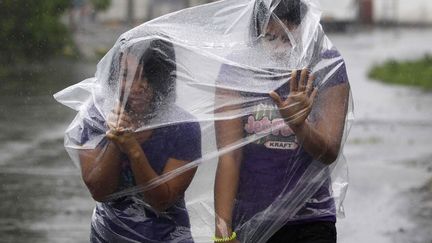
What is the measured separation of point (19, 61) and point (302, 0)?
14.8 meters

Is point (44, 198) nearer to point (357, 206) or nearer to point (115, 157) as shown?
point (357, 206)

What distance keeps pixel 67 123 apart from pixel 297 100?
904 centimetres

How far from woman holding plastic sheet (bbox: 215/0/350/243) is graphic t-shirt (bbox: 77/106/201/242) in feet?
Answer: 0.47

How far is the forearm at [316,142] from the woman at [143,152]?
14.3 inches

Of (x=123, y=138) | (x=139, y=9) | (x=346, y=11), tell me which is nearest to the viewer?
(x=123, y=138)

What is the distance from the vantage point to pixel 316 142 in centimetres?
385

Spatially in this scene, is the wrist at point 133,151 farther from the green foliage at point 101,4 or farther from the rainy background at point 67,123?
the green foliage at point 101,4

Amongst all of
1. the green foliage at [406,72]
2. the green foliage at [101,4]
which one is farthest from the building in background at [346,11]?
the green foliage at [406,72]

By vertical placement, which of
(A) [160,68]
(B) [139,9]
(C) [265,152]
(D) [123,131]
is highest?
(A) [160,68]

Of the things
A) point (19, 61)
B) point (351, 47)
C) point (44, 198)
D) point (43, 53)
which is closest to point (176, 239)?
point (44, 198)

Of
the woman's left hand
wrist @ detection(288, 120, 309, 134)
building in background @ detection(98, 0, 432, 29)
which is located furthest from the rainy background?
the woman's left hand

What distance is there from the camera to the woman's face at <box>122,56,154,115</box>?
146 inches

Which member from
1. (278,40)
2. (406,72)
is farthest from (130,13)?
(278,40)

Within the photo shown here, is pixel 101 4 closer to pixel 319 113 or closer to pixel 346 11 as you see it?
pixel 346 11
